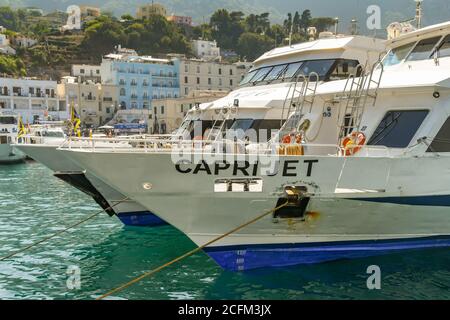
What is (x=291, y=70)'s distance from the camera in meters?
14.4

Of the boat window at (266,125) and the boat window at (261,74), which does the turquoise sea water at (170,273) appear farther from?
the boat window at (261,74)

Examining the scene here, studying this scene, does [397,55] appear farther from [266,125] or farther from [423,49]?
[266,125]

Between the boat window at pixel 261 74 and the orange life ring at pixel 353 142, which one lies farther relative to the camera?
the boat window at pixel 261 74

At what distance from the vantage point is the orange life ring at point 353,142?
8.62 metres

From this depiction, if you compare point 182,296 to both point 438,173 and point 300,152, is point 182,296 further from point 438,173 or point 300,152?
point 438,173

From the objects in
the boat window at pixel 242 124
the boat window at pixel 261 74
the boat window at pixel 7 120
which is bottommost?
the boat window at pixel 7 120

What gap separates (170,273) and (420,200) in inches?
206

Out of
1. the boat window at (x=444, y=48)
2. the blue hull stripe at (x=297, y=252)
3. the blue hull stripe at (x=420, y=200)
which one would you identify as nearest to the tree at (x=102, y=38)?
the boat window at (x=444, y=48)

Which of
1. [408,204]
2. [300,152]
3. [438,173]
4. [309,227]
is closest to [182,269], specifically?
[309,227]

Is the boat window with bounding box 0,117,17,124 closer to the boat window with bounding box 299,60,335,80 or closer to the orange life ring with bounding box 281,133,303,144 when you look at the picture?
the boat window with bounding box 299,60,335,80

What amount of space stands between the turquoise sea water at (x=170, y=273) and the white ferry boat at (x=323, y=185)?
1.06 feet

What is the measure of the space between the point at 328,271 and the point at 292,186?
6.80 feet

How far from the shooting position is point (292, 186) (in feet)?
27.2

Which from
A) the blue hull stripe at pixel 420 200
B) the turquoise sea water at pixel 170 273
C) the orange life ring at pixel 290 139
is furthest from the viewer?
the orange life ring at pixel 290 139
